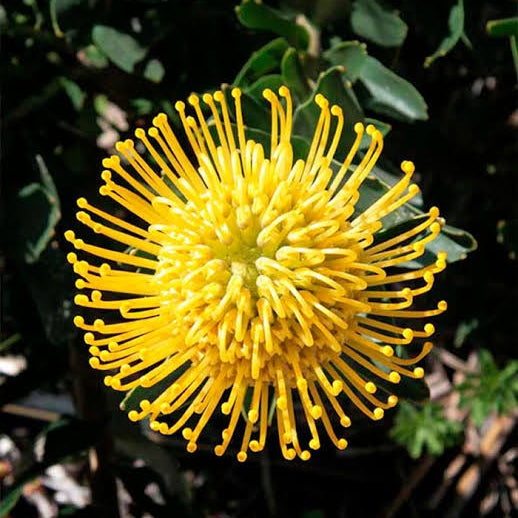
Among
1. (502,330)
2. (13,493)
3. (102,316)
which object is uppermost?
(102,316)

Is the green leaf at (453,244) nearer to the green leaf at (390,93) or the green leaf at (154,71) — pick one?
the green leaf at (390,93)

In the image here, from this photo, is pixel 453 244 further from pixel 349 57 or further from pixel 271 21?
pixel 271 21

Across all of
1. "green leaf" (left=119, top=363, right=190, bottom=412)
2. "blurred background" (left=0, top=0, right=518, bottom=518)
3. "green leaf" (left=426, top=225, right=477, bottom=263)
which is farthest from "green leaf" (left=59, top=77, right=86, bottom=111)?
"green leaf" (left=426, top=225, right=477, bottom=263)

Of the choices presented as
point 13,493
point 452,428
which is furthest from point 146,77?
point 452,428

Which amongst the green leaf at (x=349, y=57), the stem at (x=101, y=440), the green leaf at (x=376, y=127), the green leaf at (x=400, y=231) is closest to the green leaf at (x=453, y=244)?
the green leaf at (x=400, y=231)

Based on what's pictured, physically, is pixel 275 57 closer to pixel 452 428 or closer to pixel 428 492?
pixel 452 428

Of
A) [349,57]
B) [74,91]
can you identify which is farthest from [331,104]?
[74,91]
